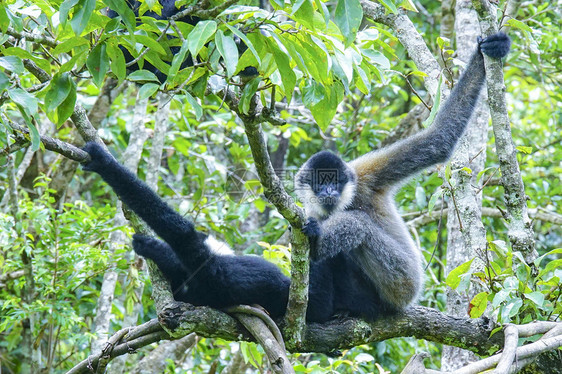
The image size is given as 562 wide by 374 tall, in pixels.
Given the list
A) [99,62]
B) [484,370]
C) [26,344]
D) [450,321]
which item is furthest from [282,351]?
[26,344]

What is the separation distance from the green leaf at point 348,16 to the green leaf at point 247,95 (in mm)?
840

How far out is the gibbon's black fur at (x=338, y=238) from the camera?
391 centimetres

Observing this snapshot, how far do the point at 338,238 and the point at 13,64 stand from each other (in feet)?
9.18

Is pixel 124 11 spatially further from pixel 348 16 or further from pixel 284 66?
pixel 348 16

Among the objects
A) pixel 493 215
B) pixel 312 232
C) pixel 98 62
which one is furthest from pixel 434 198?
pixel 493 215

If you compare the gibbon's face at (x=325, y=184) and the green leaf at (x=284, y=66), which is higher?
the green leaf at (x=284, y=66)

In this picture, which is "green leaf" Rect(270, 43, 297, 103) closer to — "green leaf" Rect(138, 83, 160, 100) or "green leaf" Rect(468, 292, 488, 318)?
"green leaf" Rect(138, 83, 160, 100)

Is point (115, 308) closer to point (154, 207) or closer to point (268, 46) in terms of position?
point (154, 207)

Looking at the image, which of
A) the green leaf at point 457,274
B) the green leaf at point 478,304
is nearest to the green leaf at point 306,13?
the green leaf at point 457,274

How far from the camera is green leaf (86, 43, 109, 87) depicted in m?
3.15

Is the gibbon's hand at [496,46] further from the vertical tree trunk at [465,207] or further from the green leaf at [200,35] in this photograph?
the green leaf at [200,35]

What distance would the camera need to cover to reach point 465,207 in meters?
4.95

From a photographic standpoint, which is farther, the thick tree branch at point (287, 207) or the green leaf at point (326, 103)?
the green leaf at point (326, 103)

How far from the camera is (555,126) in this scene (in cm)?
1013
